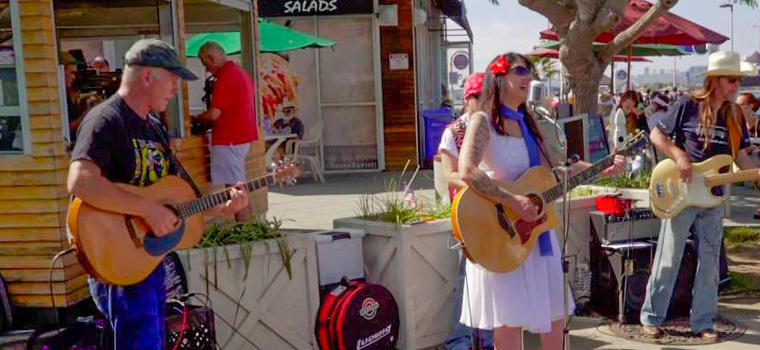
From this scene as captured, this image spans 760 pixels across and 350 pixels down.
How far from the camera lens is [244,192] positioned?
11.8ft

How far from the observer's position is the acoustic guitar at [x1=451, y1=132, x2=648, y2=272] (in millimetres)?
3697

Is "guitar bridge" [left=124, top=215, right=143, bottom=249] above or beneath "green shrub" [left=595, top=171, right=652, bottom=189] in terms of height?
above

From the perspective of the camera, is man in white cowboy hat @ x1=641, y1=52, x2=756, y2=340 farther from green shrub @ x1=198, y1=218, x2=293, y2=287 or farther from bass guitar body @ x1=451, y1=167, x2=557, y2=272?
green shrub @ x1=198, y1=218, x2=293, y2=287

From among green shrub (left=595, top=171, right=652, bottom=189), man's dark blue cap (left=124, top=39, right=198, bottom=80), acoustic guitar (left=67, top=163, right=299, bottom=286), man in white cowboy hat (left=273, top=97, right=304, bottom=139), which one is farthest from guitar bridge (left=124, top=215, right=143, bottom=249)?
man in white cowboy hat (left=273, top=97, right=304, bottom=139)

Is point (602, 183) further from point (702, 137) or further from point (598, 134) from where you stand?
point (598, 134)

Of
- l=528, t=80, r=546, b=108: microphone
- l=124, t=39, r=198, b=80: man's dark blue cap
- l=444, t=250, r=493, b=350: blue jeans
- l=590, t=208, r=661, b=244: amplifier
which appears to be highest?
l=124, t=39, r=198, b=80: man's dark blue cap

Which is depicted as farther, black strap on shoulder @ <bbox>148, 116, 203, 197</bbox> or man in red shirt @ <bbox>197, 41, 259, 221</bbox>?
man in red shirt @ <bbox>197, 41, 259, 221</bbox>

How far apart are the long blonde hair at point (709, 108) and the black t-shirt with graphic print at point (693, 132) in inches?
0.7

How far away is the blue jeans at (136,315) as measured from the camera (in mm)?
3293

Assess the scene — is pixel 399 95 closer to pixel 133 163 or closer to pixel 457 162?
pixel 457 162

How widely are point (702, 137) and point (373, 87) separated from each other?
376 inches

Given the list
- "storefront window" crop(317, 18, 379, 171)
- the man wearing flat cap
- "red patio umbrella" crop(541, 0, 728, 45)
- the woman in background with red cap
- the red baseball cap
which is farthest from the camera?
"storefront window" crop(317, 18, 379, 171)

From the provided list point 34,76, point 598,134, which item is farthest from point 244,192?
point 598,134

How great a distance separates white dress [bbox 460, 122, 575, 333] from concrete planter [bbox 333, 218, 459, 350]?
1.05 m
